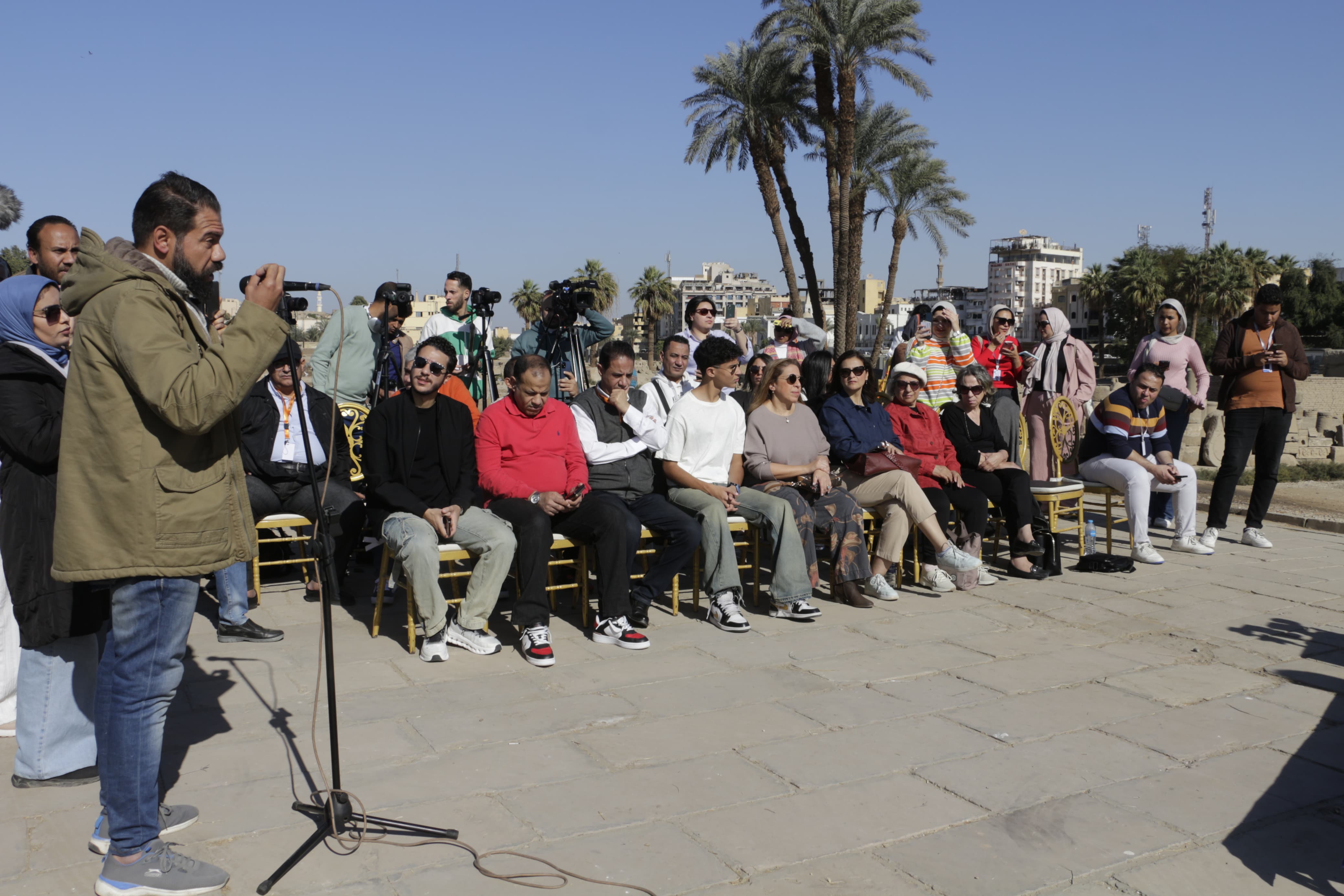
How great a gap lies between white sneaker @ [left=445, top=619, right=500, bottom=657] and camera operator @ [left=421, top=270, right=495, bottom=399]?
2.60 m

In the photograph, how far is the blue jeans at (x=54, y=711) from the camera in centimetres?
318

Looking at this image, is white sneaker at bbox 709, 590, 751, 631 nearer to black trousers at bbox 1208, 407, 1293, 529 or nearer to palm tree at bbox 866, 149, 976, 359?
black trousers at bbox 1208, 407, 1293, 529

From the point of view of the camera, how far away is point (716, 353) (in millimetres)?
5652

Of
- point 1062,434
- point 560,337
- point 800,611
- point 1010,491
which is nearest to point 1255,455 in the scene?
point 1062,434

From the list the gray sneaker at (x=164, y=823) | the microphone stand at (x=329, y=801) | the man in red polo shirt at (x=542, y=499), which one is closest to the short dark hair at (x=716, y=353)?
the man in red polo shirt at (x=542, y=499)

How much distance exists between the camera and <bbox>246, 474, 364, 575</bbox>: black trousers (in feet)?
18.2

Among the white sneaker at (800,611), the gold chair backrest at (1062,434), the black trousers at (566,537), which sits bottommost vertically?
the white sneaker at (800,611)

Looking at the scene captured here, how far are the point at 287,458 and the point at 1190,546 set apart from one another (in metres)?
6.10

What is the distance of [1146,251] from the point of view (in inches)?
2025

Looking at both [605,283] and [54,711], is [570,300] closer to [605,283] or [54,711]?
[54,711]

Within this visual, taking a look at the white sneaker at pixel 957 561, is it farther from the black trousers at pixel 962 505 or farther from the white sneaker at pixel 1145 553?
the white sneaker at pixel 1145 553

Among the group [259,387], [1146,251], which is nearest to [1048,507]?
[259,387]

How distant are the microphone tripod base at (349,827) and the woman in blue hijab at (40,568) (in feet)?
2.97

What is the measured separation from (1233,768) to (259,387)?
5.01m
